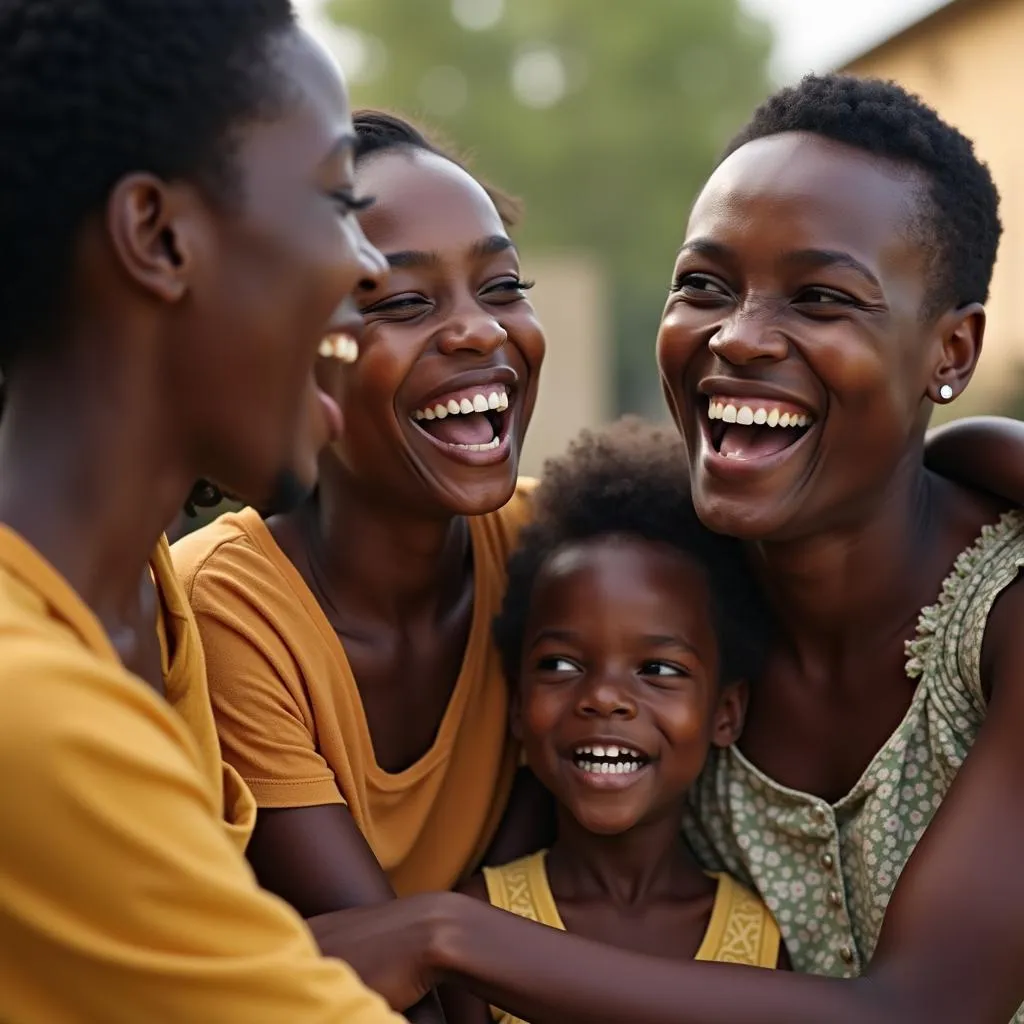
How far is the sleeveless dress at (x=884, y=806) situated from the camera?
262cm

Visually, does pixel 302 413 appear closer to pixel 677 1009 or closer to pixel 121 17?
pixel 121 17

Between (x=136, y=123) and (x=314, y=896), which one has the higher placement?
(x=136, y=123)

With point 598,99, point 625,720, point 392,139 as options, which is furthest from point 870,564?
point 598,99

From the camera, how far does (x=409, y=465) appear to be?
274 centimetres

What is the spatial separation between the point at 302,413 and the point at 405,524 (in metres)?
0.94

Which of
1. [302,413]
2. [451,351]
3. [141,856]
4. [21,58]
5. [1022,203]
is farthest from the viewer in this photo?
[1022,203]

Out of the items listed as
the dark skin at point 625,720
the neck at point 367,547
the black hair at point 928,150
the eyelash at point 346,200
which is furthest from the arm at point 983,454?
the eyelash at point 346,200

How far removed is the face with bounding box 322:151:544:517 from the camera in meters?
2.71

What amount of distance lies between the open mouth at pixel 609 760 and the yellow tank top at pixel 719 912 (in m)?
0.21

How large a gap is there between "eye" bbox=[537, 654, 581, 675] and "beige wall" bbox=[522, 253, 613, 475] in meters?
13.3

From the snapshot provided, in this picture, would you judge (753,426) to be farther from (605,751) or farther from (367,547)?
(367,547)

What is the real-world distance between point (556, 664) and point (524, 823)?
0.34 meters

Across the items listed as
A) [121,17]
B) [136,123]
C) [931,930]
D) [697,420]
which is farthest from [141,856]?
[697,420]

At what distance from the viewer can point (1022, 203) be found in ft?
21.6
